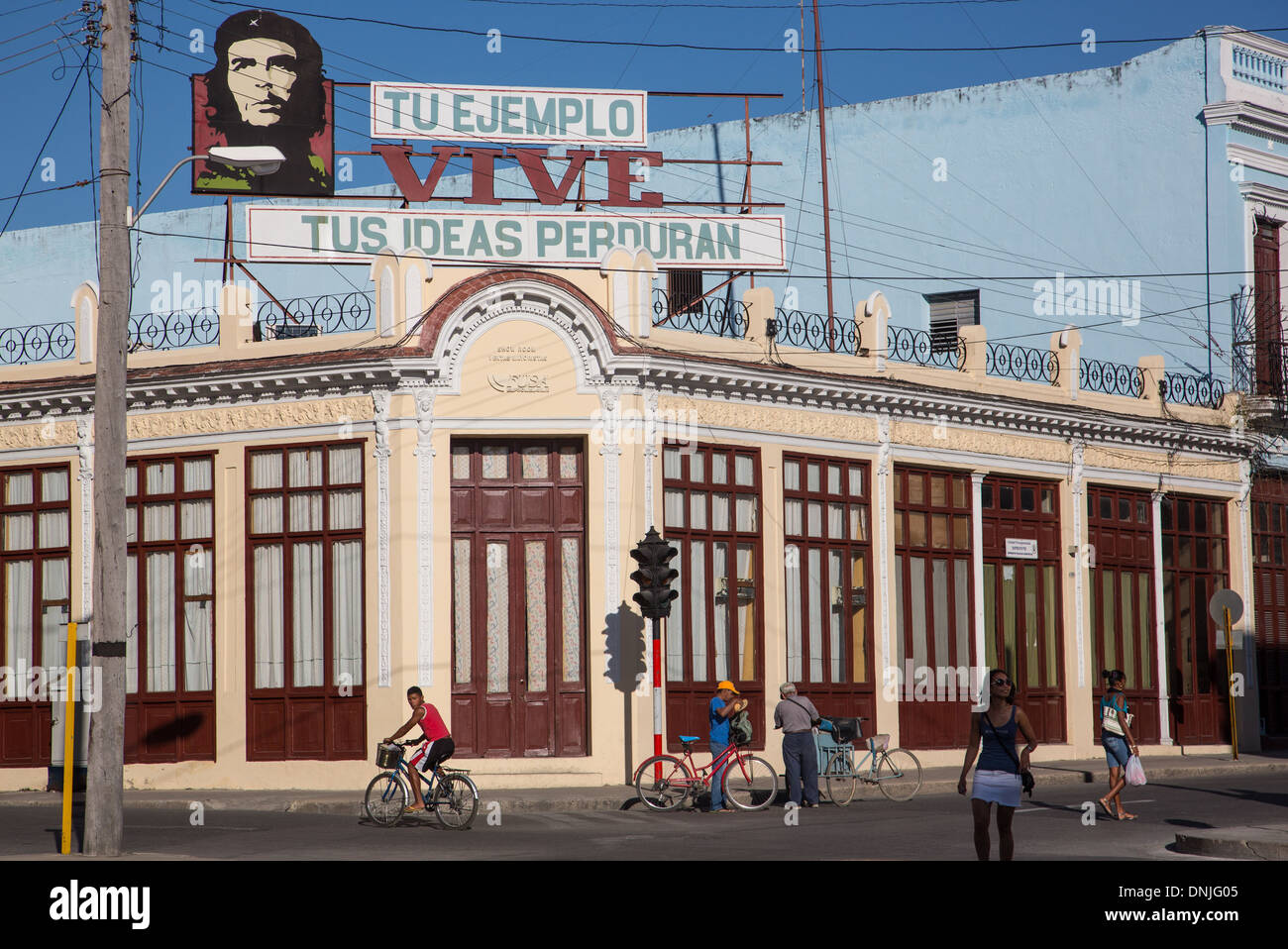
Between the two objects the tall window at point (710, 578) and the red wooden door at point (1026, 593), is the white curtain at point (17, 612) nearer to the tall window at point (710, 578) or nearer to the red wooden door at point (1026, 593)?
the tall window at point (710, 578)

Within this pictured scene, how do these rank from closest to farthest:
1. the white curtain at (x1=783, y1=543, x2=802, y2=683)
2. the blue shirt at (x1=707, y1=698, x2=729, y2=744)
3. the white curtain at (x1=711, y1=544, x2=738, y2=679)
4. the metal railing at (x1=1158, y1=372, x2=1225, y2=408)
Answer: the blue shirt at (x1=707, y1=698, x2=729, y2=744)
the white curtain at (x1=711, y1=544, x2=738, y2=679)
the white curtain at (x1=783, y1=543, x2=802, y2=683)
the metal railing at (x1=1158, y1=372, x2=1225, y2=408)

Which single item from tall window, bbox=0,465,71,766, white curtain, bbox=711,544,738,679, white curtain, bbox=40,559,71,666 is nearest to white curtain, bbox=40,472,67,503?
tall window, bbox=0,465,71,766

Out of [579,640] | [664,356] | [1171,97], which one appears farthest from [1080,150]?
[579,640]

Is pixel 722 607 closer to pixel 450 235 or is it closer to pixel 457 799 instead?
pixel 450 235

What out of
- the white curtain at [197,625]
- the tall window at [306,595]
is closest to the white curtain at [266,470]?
the tall window at [306,595]

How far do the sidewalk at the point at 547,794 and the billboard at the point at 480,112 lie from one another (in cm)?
1045

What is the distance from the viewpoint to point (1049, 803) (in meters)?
20.0

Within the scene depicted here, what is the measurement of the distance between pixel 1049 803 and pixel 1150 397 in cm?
1198

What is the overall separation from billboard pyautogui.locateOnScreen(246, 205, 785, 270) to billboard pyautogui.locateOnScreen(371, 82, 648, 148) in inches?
61.0

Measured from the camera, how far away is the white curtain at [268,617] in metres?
22.8

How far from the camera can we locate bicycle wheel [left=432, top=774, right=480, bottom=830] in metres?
17.2

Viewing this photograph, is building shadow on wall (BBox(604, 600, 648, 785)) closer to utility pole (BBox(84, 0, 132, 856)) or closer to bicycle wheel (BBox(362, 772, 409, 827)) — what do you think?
bicycle wheel (BBox(362, 772, 409, 827))

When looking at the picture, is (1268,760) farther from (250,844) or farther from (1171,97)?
(250,844)

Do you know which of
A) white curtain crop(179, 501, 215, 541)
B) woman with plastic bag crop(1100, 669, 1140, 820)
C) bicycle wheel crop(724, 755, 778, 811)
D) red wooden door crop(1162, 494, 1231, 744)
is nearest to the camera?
woman with plastic bag crop(1100, 669, 1140, 820)
